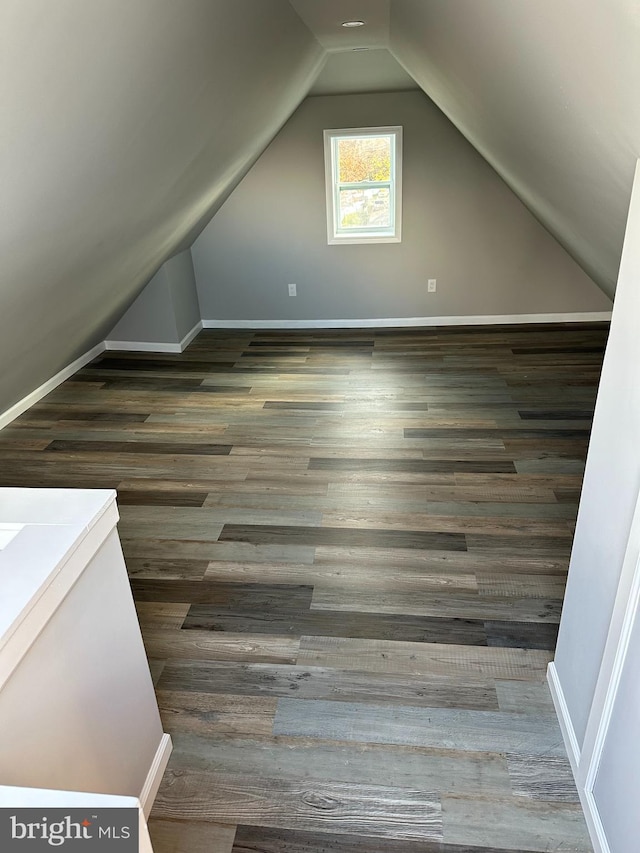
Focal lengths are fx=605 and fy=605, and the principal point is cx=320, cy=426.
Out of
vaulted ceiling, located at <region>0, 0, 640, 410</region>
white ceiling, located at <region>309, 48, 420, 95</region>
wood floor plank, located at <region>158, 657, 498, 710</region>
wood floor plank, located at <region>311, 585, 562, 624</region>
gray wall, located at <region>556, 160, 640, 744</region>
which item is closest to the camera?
vaulted ceiling, located at <region>0, 0, 640, 410</region>

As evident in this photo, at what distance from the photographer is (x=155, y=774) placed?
1.61 metres

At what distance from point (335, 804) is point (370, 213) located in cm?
446

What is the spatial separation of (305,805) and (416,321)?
4.26 meters

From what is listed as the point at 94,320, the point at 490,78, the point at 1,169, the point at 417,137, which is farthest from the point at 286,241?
the point at 1,169

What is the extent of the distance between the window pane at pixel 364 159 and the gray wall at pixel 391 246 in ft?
0.50

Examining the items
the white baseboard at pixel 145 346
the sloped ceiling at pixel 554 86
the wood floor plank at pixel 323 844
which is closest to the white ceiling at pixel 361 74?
the sloped ceiling at pixel 554 86

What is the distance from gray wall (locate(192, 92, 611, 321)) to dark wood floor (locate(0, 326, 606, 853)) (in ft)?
3.11

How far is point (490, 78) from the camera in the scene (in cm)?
197

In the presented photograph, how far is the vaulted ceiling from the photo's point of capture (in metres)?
1.19

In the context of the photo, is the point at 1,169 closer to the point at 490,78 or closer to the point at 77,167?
the point at 77,167

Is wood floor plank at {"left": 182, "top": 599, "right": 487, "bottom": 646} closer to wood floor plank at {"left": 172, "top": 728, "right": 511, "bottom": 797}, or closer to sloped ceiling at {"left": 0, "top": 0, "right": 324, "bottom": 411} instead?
wood floor plank at {"left": 172, "top": 728, "right": 511, "bottom": 797}

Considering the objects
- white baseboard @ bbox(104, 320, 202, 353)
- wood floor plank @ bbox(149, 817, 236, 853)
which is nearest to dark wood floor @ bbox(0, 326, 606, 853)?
wood floor plank @ bbox(149, 817, 236, 853)

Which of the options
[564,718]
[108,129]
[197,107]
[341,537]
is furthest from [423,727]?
[197,107]

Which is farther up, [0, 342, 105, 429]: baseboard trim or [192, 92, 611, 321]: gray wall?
[192, 92, 611, 321]: gray wall
